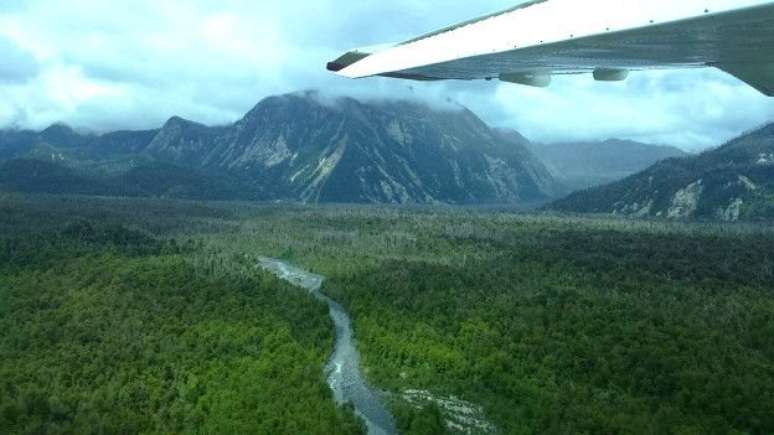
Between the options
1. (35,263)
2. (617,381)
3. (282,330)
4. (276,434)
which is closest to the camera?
(276,434)

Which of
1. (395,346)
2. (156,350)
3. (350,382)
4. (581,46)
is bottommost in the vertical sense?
(350,382)

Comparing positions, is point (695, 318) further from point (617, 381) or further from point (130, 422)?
point (130, 422)

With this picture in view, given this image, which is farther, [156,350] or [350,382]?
[156,350]

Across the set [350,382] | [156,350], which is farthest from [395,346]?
[156,350]

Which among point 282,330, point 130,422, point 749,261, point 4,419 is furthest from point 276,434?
point 749,261

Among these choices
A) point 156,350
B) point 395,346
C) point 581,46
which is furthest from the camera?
point 395,346

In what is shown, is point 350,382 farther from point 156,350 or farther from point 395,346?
point 156,350

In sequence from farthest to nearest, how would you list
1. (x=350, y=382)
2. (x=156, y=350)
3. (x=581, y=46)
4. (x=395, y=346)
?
(x=395, y=346)
(x=156, y=350)
(x=350, y=382)
(x=581, y=46)
